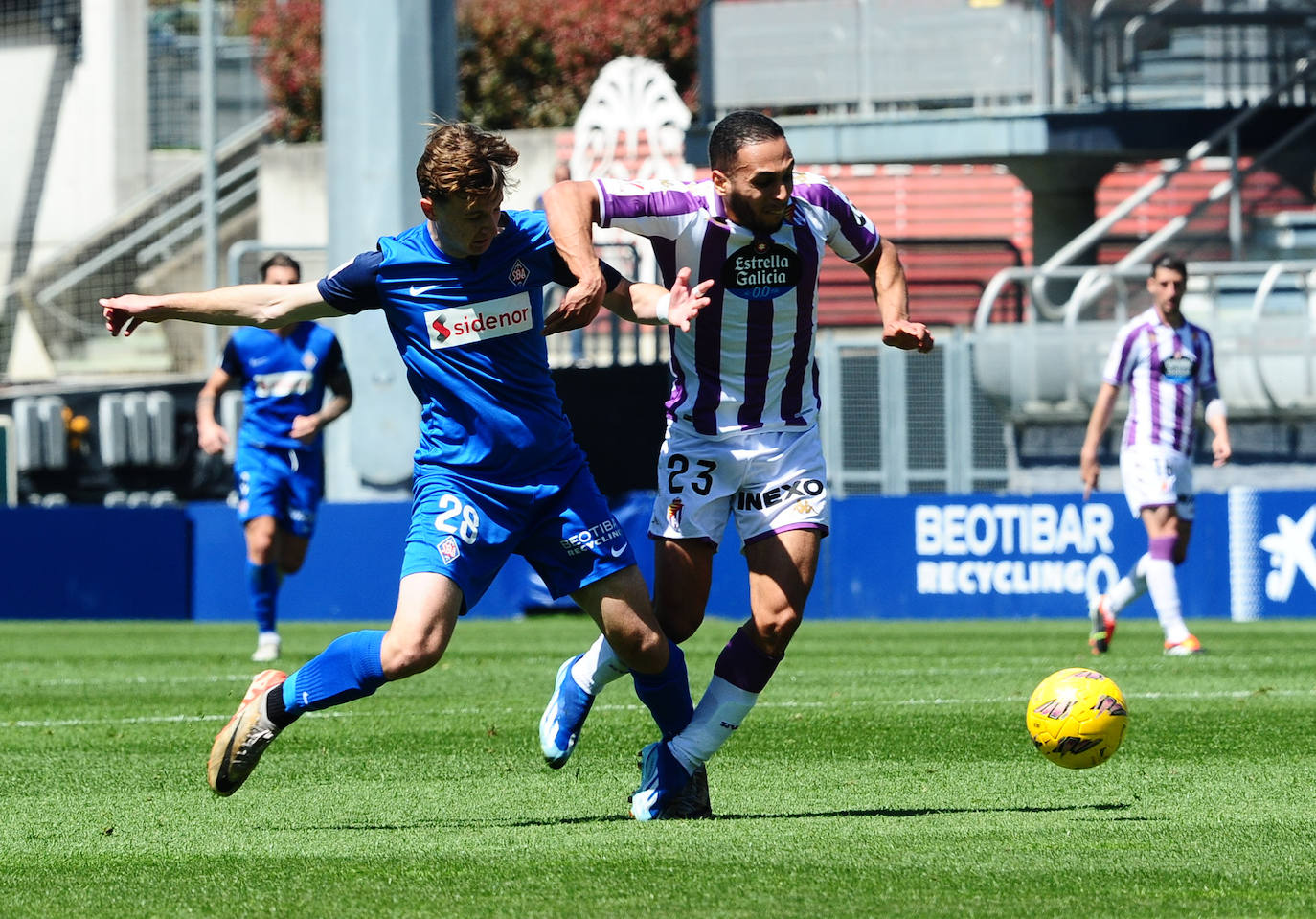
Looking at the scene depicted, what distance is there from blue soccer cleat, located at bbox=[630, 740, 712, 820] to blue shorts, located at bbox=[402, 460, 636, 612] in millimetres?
568

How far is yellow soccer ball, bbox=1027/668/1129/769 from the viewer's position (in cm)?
669

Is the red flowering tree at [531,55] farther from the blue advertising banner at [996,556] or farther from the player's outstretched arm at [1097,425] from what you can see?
the player's outstretched arm at [1097,425]

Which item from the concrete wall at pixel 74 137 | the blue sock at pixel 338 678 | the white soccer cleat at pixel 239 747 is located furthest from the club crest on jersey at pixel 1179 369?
the concrete wall at pixel 74 137

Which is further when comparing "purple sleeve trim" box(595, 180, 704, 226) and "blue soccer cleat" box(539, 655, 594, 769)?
"blue soccer cleat" box(539, 655, 594, 769)

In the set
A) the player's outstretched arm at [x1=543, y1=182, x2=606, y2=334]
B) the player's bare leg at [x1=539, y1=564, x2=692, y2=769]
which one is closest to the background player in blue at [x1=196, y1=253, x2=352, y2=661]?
the player's bare leg at [x1=539, y1=564, x2=692, y2=769]

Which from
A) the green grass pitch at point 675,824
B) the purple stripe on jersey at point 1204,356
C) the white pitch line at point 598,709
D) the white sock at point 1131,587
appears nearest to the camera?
the green grass pitch at point 675,824

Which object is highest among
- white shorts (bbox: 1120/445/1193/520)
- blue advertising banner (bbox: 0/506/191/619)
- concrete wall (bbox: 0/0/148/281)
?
concrete wall (bbox: 0/0/148/281)

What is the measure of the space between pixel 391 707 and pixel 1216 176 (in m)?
16.2

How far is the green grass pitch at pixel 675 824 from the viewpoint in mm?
5055

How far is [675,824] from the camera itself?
6.25 meters

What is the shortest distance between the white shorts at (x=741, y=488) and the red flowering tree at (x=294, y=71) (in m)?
33.6

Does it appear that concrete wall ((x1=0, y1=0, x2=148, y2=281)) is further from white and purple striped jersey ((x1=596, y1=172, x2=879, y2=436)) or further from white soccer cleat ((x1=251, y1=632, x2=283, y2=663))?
white and purple striped jersey ((x1=596, y1=172, x2=879, y2=436))

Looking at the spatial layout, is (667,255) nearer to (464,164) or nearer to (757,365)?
(757,365)

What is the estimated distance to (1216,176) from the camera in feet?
77.7
